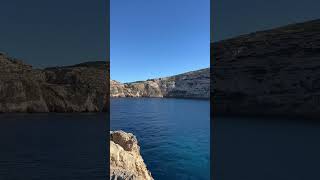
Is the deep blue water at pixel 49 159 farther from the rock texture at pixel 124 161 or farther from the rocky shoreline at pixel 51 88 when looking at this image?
the rocky shoreline at pixel 51 88

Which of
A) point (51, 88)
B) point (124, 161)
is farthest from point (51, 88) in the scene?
point (124, 161)

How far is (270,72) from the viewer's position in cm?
5394

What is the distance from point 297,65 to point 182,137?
23.7 m

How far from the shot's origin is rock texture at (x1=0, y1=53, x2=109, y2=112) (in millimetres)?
62203

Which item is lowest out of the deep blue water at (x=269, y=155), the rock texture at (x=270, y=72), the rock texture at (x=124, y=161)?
the deep blue water at (x=269, y=155)

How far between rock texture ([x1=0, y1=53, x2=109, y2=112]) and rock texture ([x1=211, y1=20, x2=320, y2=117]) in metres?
25.4

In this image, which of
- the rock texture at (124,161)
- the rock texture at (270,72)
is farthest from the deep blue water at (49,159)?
the rock texture at (270,72)

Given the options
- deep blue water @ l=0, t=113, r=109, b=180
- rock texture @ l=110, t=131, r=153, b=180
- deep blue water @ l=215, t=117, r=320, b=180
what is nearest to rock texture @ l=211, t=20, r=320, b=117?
deep blue water @ l=215, t=117, r=320, b=180

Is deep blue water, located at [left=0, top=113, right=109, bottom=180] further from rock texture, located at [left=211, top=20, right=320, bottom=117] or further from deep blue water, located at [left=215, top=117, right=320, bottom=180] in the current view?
rock texture, located at [left=211, top=20, right=320, bottom=117]

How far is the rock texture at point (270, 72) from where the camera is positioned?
48.6 metres

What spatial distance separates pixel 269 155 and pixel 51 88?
2356 inches

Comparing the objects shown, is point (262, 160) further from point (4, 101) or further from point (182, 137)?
point (4, 101)

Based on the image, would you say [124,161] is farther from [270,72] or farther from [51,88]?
[51,88]

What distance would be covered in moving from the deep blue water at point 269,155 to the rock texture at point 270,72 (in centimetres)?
1527
